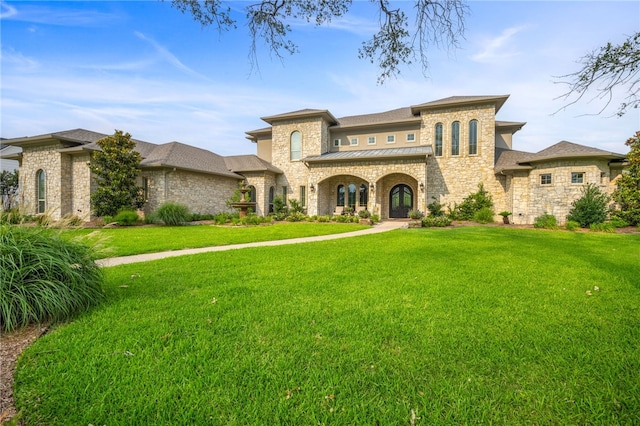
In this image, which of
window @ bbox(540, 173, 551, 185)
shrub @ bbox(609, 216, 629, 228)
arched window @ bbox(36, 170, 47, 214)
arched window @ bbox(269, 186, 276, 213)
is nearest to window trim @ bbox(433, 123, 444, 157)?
window @ bbox(540, 173, 551, 185)

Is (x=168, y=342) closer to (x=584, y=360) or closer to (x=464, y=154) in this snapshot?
(x=584, y=360)

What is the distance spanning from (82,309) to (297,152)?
2041 centimetres

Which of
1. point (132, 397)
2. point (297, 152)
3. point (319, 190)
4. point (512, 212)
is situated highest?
point (297, 152)

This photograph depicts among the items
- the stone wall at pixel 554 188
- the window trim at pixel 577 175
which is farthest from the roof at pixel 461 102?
the window trim at pixel 577 175

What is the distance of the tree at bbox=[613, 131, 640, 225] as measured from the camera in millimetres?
14586

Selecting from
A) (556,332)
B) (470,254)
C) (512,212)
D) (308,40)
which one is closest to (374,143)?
(512,212)

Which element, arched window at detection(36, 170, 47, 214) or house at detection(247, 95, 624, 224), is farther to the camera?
arched window at detection(36, 170, 47, 214)

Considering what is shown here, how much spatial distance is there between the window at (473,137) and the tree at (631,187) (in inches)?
291

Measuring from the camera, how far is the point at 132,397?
2104mm

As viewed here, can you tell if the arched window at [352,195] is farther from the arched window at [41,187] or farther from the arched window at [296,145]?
the arched window at [41,187]

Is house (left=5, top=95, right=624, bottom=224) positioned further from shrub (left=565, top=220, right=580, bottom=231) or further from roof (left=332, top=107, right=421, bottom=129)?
shrub (left=565, top=220, right=580, bottom=231)

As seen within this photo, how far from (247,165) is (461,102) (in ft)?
54.9

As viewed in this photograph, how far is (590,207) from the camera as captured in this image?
14.7 meters

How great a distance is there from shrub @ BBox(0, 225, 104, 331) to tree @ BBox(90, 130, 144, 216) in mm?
15063
